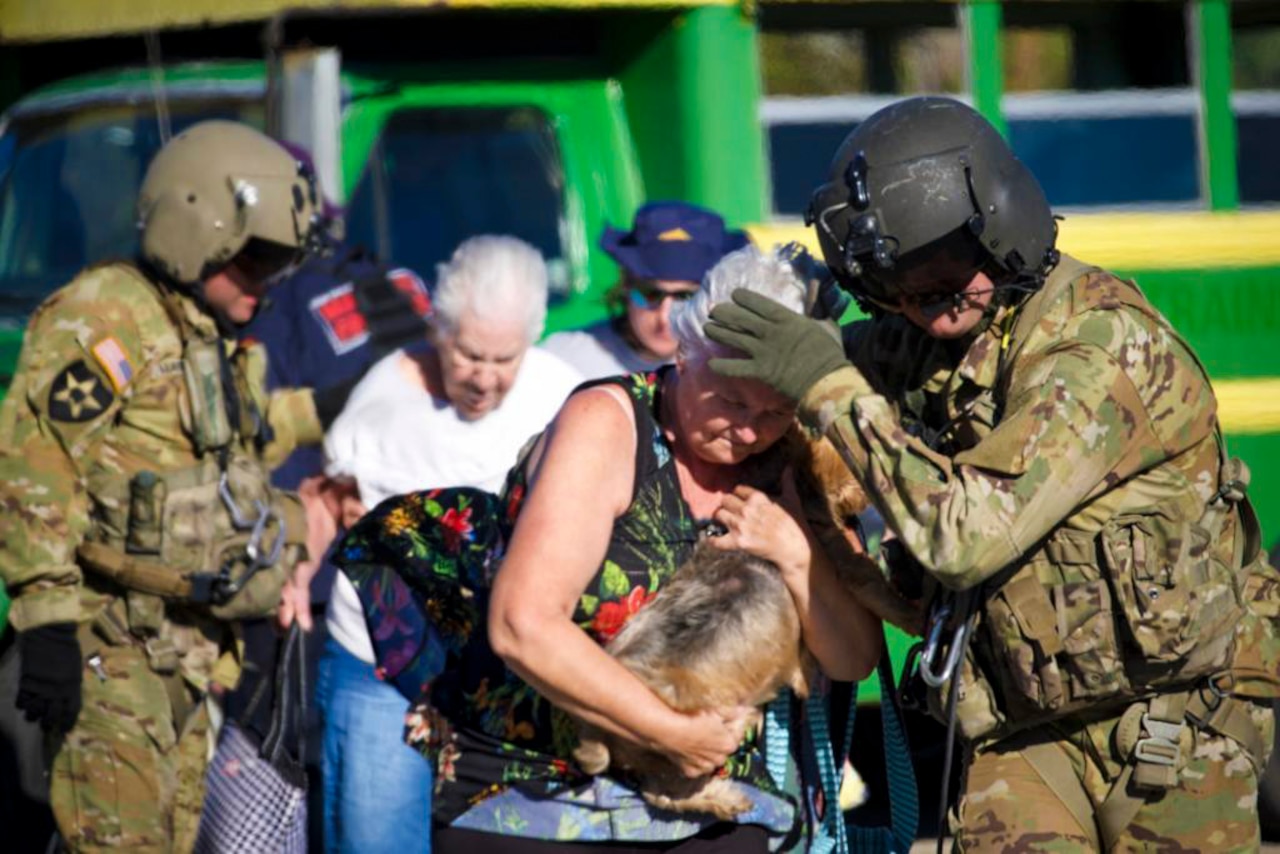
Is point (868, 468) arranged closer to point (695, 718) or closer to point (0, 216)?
point (695, 718)

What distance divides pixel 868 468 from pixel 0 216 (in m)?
4.07

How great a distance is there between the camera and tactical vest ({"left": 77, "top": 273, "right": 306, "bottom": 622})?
436cm

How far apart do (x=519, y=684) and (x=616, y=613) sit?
0.25 m

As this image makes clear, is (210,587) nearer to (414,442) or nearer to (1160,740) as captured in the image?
(414,442)

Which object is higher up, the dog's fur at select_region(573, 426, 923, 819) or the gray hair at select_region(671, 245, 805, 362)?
the gray hair at select_region(671, 245, 805, 362)

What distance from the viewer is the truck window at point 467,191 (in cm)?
612

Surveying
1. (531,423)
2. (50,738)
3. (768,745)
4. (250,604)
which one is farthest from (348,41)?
(768,745)

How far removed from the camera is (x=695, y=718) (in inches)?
126

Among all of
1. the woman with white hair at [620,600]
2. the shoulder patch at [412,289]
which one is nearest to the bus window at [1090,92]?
the shoulder patch at [412,289]

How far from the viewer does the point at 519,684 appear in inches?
134

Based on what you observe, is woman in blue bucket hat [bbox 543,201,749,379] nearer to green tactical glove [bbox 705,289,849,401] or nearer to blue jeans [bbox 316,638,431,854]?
blue jeans [bbox 316,638,431,854]

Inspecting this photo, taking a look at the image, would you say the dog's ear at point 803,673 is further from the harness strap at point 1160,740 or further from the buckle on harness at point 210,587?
the buckle on harness at point 210,587

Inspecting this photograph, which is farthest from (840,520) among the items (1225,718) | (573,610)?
(1225,718)

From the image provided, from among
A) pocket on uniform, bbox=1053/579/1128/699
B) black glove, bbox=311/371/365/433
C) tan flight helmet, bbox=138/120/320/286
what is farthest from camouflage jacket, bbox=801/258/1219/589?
black glove, bbox=311/371/365/433
